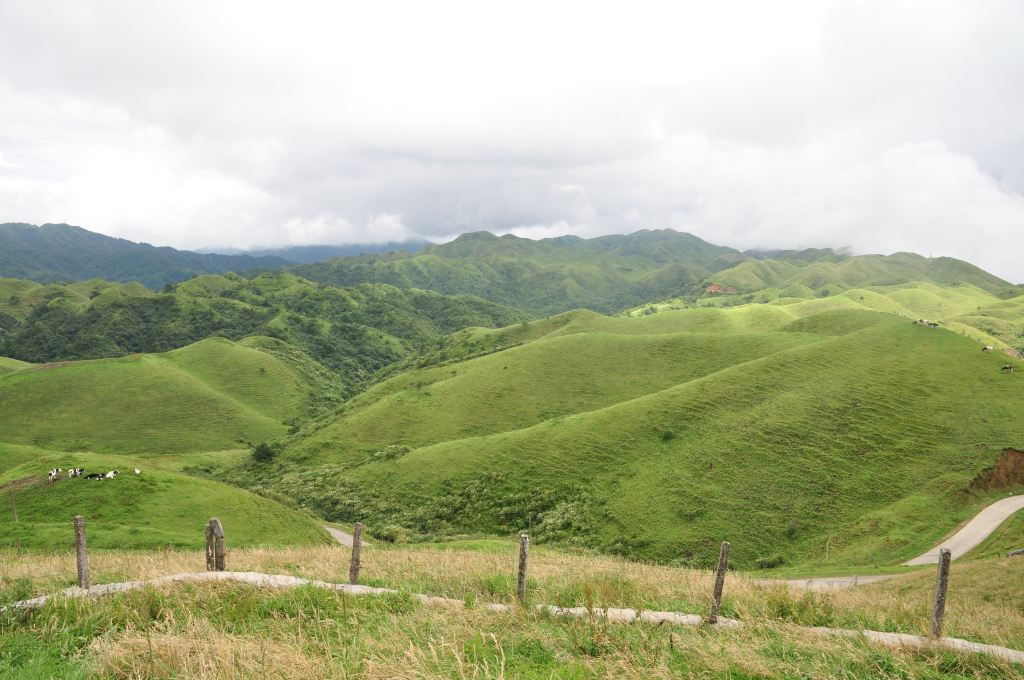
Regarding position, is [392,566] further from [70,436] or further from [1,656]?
[70,436]

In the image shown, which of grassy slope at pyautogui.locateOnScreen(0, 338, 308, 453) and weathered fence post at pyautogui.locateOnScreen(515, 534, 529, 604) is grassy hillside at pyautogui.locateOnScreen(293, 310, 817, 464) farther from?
weathered fence post at pyautogui.locateOnScreen(515, 534, 529, 604)

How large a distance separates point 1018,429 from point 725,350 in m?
48.4

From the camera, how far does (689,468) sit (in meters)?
59.7

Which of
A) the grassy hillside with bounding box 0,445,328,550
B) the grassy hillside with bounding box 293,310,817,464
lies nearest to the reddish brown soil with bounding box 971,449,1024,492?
the grassy hillside with bounding box 293,310,817,464

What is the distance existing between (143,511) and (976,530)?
6959 cm

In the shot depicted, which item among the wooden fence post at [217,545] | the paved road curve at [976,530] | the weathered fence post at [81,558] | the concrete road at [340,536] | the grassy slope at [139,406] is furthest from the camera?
the grassy slope at [139,406]

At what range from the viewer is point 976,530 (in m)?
44.3

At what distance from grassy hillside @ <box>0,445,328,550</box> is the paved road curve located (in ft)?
168

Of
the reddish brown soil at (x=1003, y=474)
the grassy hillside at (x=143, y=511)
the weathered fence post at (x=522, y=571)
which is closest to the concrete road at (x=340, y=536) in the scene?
the grassy hillside at (x=143, y=511)

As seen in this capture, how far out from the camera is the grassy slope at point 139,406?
12556 centimetres

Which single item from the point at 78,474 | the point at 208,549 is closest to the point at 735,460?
the point at 208,549

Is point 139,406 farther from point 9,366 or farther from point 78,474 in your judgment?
point 78,474

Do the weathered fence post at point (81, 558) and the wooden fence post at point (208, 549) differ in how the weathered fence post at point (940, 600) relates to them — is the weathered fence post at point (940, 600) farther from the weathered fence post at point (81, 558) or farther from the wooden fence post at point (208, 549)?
the weathered fence post at point (81, 558)

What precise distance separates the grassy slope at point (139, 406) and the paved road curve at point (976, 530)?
13391cm
